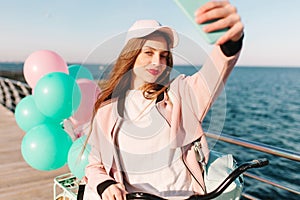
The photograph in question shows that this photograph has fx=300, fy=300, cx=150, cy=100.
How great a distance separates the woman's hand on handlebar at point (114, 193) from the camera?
3.62 ft

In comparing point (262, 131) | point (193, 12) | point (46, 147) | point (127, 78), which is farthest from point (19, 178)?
point (262, 131)

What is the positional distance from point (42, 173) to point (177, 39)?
8.52 ft

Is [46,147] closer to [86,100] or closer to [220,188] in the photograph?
[86,100]

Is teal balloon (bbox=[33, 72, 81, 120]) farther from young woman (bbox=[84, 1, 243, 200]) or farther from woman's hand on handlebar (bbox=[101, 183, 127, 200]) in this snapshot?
woman's hand on handlebar (bbox=[101, 183, 127, 200])

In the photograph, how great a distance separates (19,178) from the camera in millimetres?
3023

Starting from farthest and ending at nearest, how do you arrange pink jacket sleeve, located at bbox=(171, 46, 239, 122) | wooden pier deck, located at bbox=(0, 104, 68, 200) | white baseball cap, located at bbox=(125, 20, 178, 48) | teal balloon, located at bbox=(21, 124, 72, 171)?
wooden pier deck, located at bbox=(0, 104, 68, 200) → teal balloon, located at bbox=(21, 124, 72, 171) → white baseball cap, located at bbox=(125, 20, 178, 48) → pink jacket sleeve, located at bbox=(171, 46, 239, 122)

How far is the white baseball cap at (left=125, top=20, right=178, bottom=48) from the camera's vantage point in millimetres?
1104

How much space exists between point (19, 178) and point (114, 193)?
90.2 inches

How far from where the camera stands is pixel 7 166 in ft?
11.0

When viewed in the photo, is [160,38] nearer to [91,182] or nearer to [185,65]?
[185,65]

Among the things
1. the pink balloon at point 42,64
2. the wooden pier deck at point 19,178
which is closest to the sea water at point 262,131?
the pink balloon at point 42,64

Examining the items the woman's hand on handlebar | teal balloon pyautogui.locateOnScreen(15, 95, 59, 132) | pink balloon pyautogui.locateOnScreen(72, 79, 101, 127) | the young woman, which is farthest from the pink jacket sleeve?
teal balloon pyautogui.locateOnScreen(15, 95, 59, 132)

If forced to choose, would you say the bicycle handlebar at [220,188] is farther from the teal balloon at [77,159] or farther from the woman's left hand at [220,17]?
the teal balloon at [77,159]

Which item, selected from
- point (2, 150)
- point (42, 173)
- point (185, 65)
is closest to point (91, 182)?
point (185, 65)
